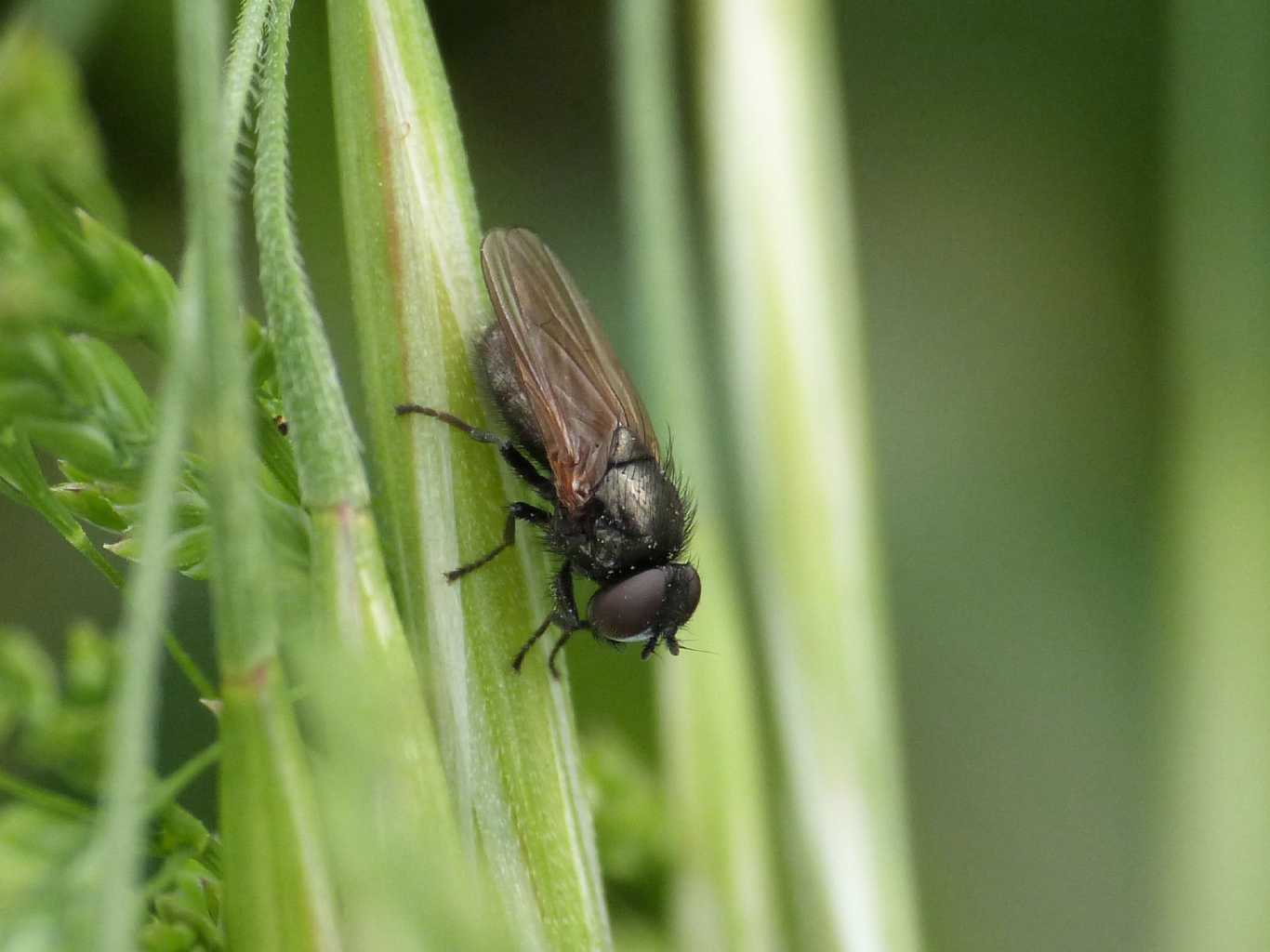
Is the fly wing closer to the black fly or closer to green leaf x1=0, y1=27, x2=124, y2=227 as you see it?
the black fly

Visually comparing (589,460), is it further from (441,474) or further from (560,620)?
(441,474)

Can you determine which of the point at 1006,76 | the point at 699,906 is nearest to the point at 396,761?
the point at 699,906

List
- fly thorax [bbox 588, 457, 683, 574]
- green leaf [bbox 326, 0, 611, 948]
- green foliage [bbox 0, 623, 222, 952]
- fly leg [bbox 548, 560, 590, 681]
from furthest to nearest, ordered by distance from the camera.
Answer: fly thorax [bbox 588, 457, 683, 574], fly leg [bbox 548, 560, 590, 681], green leaf [bbox 326, 0, 611, 948], green foliage [bbox 0, 623, 222, 952]

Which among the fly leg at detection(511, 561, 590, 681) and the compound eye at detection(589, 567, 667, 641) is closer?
the fly leg at detection(511, 561, 590, 681)

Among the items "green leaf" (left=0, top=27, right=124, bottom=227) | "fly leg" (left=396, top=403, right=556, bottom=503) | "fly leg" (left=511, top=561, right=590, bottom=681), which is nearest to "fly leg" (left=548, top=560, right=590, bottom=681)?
"fly leg" (left=511, top=561, right=590, bottom=681)

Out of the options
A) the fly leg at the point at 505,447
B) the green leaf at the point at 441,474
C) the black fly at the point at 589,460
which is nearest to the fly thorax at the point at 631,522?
the black fly at the point at 589,460

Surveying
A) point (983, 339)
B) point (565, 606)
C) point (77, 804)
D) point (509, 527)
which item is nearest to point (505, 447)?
point (509, 527)

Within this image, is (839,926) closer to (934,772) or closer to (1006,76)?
(934,772)
